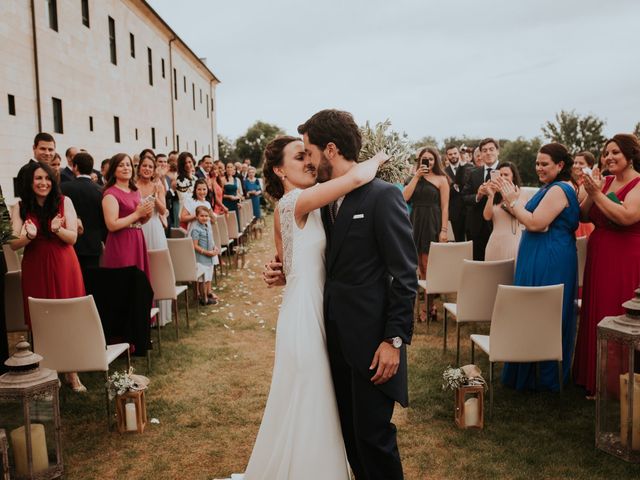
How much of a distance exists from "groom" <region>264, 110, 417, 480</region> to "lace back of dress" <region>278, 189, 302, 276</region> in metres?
0.25

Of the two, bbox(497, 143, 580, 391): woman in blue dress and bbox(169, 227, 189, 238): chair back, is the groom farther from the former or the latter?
bbox(169, 227, 189, 238): chair back

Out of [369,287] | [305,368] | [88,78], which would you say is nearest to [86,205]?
[305,368]

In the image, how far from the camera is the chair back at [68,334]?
415 centimetres

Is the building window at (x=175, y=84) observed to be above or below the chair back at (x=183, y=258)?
above

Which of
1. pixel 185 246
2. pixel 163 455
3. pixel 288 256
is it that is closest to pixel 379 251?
pixel 288 256

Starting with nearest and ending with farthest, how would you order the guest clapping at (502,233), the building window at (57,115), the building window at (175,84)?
the guest clapping at (502,233) < the building window at (57,115) < the building window at (175,84)

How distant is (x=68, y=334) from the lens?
13.9ft

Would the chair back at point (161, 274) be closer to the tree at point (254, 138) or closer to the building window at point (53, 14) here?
the building window at point (53, 14)

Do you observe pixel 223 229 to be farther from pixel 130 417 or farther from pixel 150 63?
pixel 150 63

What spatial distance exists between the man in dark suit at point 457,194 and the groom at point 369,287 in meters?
6.94

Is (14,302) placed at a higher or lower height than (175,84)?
lower

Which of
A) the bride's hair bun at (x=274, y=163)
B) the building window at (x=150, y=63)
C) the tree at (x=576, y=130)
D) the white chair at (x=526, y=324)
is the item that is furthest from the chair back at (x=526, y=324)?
the tree at (x=576, y=130)

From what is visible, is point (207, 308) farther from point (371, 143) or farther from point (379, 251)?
point (379, 251)

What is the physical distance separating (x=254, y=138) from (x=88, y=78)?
159 ft
